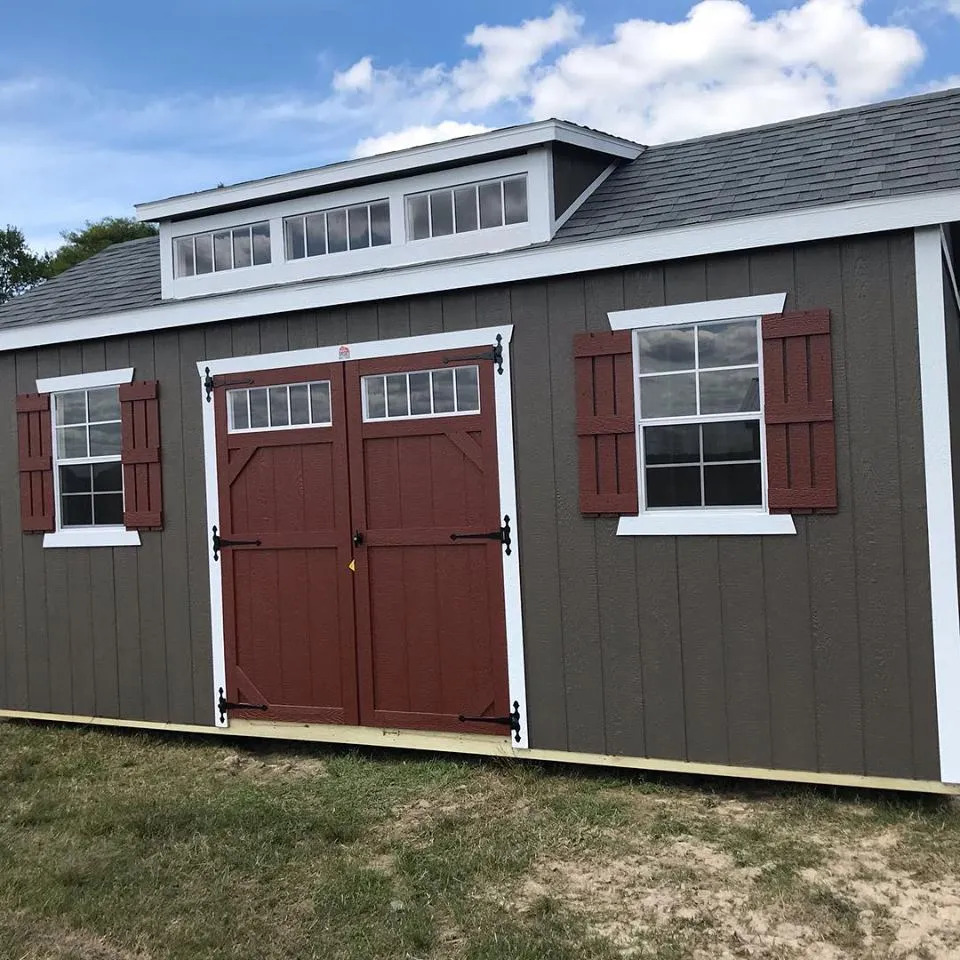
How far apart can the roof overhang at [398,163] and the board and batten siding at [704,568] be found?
30.3 inches

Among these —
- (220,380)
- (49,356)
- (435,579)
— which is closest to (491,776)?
(435,579)

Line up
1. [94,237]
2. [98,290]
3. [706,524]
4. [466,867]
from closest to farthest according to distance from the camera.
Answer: [466,867] → [706,524] → [98,290] → [94,237]

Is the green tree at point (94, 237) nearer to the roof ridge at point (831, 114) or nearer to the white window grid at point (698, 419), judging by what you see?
the roof ridge at point (831, 114)

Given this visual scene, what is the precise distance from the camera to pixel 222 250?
6.57 m

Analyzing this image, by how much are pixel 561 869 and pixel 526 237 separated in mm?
3252

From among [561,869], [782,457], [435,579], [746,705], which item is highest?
[782,457]

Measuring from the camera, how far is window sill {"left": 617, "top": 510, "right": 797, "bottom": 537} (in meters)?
4.89

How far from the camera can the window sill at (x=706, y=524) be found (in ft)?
16.0

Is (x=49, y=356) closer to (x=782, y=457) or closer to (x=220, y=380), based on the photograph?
(x=220, y=380)

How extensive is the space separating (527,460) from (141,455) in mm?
2662

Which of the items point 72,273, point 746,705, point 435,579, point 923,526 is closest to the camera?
point 923,526

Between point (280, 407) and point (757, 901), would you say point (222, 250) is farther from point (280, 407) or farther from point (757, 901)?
point (757, 901)

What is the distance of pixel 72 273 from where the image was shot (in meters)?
8.08

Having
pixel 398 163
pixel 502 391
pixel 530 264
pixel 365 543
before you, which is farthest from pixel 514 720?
pixel 398 163
